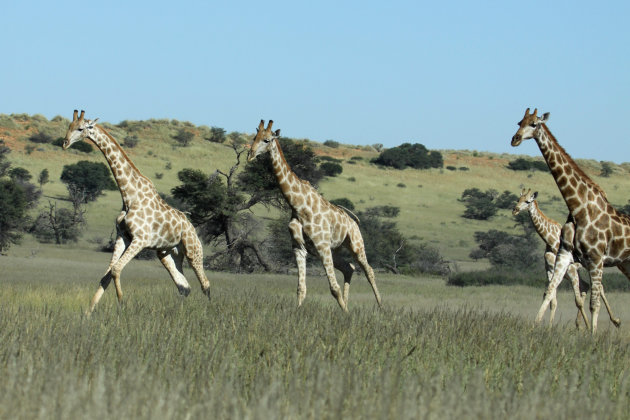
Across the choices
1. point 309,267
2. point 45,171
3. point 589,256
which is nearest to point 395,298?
point 589,256

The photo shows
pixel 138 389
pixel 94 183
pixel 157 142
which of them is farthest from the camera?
pixel 157 142

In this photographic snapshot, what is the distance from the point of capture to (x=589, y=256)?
418 inches

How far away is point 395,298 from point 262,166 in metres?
13.3

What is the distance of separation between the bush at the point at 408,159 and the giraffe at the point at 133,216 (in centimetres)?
6624

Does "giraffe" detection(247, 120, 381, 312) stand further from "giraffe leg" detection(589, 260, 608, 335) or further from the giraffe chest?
"giraffe leg" detection(589, 260, 608, 335)

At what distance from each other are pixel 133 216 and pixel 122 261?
2.68 ft

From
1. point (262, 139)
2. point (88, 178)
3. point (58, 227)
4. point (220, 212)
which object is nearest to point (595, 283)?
point (262, 139)

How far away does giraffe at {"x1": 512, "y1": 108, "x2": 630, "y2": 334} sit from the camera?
10594 millimetres

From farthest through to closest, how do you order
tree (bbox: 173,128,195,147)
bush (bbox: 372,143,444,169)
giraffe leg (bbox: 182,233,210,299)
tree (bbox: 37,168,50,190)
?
bush (bbox: 372,143,444,169) → tree (bbox: 173,128,195,147) → tree (bbox: 37,168,50,190) → giraffe leg (bbox: 182,233,210,299)

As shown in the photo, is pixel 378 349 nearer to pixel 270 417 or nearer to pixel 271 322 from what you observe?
pixel 271 322

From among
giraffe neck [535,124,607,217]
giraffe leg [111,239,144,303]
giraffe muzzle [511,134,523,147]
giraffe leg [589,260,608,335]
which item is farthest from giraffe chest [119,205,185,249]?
giraffe leg [589,260,608,335]

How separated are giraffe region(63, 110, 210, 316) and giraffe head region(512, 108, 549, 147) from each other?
5.07 m

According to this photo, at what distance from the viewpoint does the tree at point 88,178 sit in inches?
1944

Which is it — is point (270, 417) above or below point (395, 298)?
above
